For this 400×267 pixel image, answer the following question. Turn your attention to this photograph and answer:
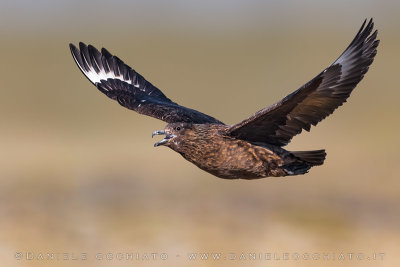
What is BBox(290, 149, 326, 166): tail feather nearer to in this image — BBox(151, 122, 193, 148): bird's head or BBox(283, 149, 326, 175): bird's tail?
BBox(283, 149, 326, 175): bird's tail

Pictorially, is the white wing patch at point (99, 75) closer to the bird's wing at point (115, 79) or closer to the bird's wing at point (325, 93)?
the bird's wing at point (115, 79)

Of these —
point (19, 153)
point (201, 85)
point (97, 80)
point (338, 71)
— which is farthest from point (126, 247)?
point (201, 85)

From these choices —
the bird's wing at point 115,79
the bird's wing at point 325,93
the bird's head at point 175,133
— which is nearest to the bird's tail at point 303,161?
the bird's wing at point 325,93

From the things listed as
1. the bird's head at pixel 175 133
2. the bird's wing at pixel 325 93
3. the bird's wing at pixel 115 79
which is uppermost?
the bird's wing at pixel 115 79

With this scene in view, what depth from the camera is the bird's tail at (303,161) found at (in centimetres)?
950

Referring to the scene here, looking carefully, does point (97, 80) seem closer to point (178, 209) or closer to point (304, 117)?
point (304, 117)

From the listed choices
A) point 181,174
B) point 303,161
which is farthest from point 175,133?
point 181,174

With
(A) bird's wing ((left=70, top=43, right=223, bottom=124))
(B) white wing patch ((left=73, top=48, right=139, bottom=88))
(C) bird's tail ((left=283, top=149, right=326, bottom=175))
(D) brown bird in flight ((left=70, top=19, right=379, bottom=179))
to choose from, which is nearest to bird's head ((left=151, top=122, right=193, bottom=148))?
(D) brown bird in flight ((left=70, top=19, right=379, bottom=179))

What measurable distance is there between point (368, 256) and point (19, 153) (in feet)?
30.9

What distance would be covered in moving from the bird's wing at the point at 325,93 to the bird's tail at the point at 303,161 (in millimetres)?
268

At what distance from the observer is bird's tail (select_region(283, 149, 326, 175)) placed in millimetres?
9500

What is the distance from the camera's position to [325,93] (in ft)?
29.6

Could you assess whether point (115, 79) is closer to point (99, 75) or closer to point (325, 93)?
point (99, 75)

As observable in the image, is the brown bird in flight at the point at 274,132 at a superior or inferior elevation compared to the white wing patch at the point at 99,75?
inferior
